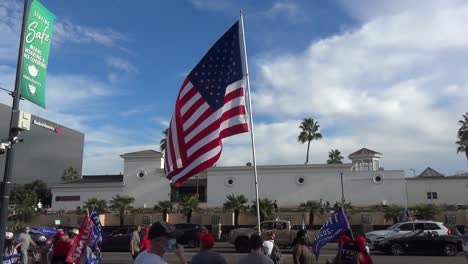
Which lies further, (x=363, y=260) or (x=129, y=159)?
(x=129, y=159)

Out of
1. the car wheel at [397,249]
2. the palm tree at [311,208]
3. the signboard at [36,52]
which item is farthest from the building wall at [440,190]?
the signboard at [36,52]

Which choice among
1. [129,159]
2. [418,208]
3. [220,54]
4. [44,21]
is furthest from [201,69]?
[129,159]

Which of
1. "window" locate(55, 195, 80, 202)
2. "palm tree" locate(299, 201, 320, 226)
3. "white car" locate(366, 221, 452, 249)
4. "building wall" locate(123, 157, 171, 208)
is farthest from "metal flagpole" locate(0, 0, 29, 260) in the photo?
"window" locate(55, 195, 80, 202)

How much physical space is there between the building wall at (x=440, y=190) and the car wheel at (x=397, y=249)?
110 feet

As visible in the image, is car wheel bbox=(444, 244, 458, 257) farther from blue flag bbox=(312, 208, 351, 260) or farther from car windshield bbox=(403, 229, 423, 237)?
blue flag bbox=(312, 208, 351, 260)

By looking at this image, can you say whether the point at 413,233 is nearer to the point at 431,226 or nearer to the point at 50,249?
the point at 431,226

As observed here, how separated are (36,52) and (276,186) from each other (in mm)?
48428

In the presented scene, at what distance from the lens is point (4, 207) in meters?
9.38

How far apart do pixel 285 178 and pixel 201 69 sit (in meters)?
47.8

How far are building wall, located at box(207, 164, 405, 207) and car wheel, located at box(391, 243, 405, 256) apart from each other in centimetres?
3208

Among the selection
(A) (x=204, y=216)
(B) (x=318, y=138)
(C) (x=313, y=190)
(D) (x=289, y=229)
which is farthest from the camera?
(B) (x=318, y=138)

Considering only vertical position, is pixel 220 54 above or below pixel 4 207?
above

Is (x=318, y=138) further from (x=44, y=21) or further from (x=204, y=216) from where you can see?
(x=44, y=21)

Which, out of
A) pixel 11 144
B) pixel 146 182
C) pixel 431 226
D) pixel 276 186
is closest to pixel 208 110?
pixel 11 144
